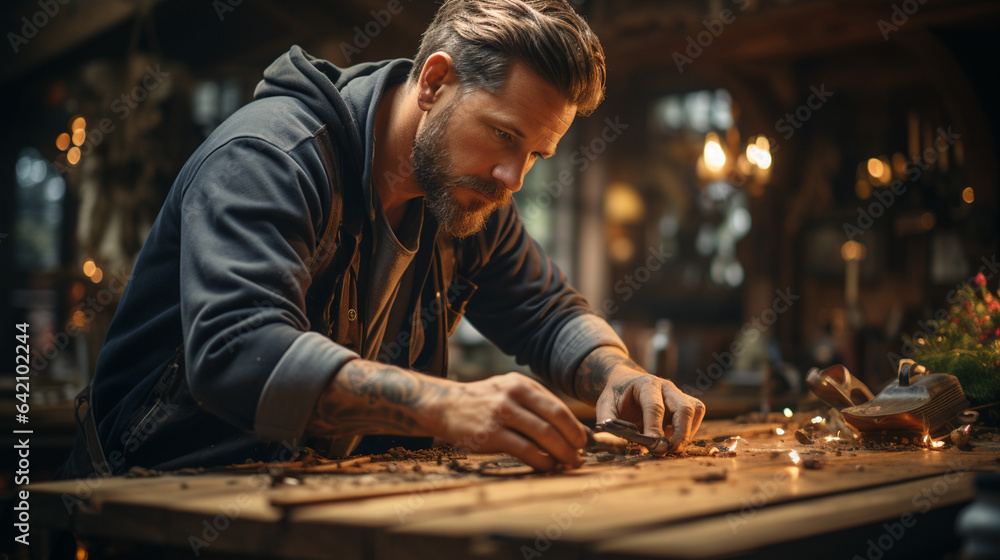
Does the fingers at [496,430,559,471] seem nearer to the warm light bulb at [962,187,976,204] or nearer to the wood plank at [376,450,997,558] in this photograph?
the wood plank at [376,450,997,558]

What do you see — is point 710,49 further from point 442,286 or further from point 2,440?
point 2,440

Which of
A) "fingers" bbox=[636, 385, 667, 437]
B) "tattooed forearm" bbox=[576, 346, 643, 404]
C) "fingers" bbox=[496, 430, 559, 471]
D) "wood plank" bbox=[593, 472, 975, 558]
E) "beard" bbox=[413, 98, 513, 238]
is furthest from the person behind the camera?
"tattooed forearm" bbox=[576, 346, 643, 404]

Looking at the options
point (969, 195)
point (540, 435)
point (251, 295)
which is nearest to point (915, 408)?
point (540, 435)

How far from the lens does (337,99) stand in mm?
1689

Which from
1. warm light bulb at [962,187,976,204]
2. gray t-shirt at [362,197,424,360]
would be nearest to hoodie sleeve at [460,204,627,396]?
gray t-shirt at [362,197,424,360]

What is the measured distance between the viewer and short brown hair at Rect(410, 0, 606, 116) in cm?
168

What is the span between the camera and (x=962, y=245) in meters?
5.53

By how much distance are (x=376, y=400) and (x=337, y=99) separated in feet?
2.45

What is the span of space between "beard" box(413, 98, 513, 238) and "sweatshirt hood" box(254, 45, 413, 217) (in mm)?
128

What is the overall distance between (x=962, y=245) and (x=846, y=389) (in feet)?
14.2

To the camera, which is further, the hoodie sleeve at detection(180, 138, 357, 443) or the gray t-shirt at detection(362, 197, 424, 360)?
the gray t-shirt at detection(362, 197, 424, 360)

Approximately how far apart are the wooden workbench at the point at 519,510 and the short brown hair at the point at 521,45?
82cm

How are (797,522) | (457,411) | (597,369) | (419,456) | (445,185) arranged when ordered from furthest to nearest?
1. (597,369)
2. (445,185)
3. (419,456)
4. (457,411)
5. (797,522)

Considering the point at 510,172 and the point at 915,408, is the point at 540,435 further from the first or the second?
the point at 915,408
